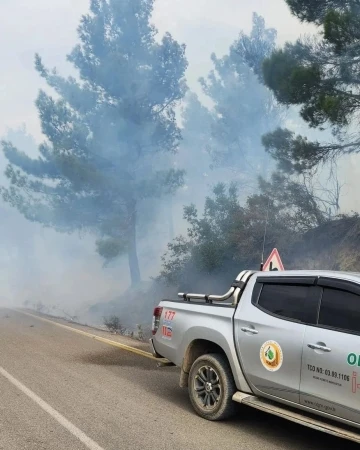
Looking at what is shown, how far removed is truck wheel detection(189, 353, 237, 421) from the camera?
6.10 meters

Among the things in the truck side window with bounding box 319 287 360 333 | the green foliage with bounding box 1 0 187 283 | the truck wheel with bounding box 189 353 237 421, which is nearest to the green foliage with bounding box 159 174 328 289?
the green foliage with bounding box 1 0 187 283

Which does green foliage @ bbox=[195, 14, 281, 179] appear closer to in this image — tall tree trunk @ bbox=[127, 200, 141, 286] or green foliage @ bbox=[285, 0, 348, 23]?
tall tree trunk @ bbox=[127, 200, 141, 286]

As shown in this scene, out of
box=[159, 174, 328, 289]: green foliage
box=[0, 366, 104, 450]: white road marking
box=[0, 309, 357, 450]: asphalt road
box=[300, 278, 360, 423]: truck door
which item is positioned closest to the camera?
box=[300, 278, 360, 423]: truck door

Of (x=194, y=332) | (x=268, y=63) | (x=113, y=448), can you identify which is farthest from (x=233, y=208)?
(x=113, y=448)

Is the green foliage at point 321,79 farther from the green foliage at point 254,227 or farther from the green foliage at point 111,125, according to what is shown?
the green foliage at point 111,125

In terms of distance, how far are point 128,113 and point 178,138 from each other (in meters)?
3.12

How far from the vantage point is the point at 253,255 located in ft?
61.6

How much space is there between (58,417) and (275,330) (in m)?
2.38

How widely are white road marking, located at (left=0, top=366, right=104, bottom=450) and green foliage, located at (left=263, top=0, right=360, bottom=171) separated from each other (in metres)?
9.55

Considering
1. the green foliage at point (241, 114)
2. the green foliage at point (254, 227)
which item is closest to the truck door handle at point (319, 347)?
the green foliage at point (254, 227)

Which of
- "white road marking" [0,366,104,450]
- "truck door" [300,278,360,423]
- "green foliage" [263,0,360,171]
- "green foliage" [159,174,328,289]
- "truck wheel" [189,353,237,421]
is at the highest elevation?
"green foliage" [263,0,360,171]

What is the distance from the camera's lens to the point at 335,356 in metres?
5.08

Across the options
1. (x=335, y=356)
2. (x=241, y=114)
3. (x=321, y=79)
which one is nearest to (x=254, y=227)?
(x=321, y=79)

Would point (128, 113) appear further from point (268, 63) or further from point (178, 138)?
point (268, 63)
